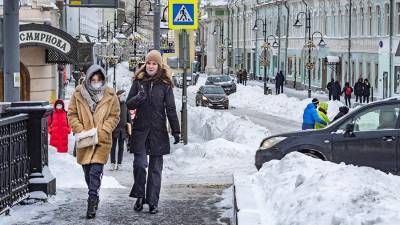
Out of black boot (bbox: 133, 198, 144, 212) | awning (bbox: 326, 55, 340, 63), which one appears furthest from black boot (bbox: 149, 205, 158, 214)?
awning (bbox: 326, 55, 340, 63)

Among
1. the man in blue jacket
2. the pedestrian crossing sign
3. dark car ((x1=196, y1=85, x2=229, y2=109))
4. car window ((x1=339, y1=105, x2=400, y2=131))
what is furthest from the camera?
dark car ((x1=196, y1=85, x2=229, y2=109))

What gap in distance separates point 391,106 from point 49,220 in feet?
21.5

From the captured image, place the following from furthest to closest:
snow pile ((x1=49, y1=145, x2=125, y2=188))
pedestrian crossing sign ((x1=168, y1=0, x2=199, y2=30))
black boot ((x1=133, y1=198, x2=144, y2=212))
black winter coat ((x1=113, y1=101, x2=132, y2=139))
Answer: pedestrian crossing sign ((x1=168, y1=0, x2=199, y2=30))
black winter coat ((x1=113, y1=101, x2=132, y2=139))
snow pile ((x1=49, y1=145, x2=125, y2=188))
black boot ((x1=133, y1=198, x2=144, y2=212))

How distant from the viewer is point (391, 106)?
46.1 feet

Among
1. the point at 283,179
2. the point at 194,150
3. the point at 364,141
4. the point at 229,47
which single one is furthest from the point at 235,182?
the point at 229,47

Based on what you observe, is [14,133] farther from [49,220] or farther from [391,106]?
[391,106]

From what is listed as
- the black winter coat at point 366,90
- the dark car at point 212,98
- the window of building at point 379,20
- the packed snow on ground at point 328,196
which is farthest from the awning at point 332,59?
the packed snow on ground at point 328,196

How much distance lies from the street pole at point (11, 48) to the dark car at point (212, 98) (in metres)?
38.1

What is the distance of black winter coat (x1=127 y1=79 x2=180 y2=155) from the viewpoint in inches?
373

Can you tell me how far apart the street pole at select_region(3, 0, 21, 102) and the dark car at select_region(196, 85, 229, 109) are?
125 ft

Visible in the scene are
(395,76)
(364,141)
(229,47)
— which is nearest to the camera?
(364,141)

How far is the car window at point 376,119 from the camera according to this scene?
1394 cm

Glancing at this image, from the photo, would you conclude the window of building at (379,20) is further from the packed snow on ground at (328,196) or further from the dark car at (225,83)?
the packed snow on ground at (328,196)

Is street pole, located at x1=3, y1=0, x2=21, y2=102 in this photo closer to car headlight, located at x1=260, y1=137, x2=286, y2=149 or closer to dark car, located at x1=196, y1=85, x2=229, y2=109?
car headlight, located at x1=260, y1=137, x2=286, y2=149
